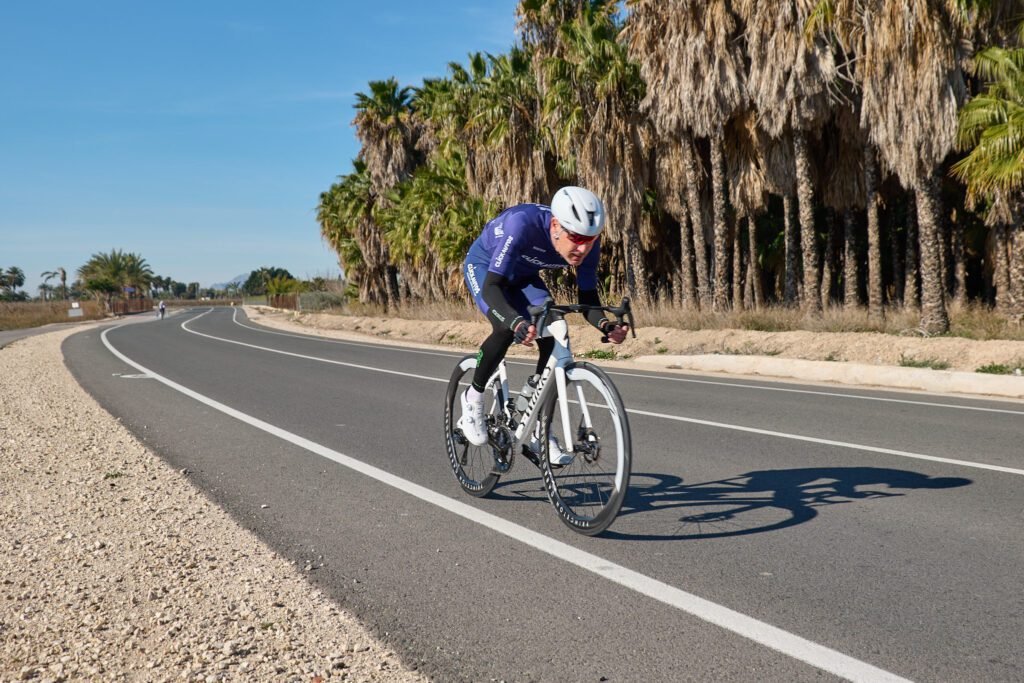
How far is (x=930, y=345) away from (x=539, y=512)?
37.0ft

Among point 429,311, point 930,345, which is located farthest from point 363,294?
point 930,345

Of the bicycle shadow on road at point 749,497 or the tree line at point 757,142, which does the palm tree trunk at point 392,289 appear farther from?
the bicycle shadow on road at point 749,497

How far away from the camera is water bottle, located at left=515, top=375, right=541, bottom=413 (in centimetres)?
504

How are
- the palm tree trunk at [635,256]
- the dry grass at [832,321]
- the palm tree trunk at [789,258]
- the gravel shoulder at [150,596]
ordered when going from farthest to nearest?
the palm tree trunk at [635,256] → the palm tree trunk at [789,258] → the dry grass at [832,321] → the gravel shoulder at [150,596]

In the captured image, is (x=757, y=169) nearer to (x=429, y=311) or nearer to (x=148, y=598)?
(x=429, y=311)

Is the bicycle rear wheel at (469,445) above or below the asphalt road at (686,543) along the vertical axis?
above

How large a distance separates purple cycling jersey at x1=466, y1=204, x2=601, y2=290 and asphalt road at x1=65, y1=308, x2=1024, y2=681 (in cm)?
152

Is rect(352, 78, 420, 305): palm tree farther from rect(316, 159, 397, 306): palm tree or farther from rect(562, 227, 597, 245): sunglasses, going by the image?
rect(562, 227, 597, 245): sunglasses

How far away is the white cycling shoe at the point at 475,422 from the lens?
18.2 feet

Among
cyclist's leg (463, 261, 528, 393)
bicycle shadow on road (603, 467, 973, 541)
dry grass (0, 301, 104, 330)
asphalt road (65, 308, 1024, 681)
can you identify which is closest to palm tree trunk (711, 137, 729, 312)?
asphalt road (65, 308, 1024, 681)

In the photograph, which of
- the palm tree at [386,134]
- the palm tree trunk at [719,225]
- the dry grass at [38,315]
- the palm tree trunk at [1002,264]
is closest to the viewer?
the palm tree trunk at [1002,264]

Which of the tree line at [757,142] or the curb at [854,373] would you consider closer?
the curb at [854,373]

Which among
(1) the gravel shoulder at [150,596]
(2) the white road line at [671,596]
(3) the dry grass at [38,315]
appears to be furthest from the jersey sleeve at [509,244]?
(3) the dry grass at [38,315]

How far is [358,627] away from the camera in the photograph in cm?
357
